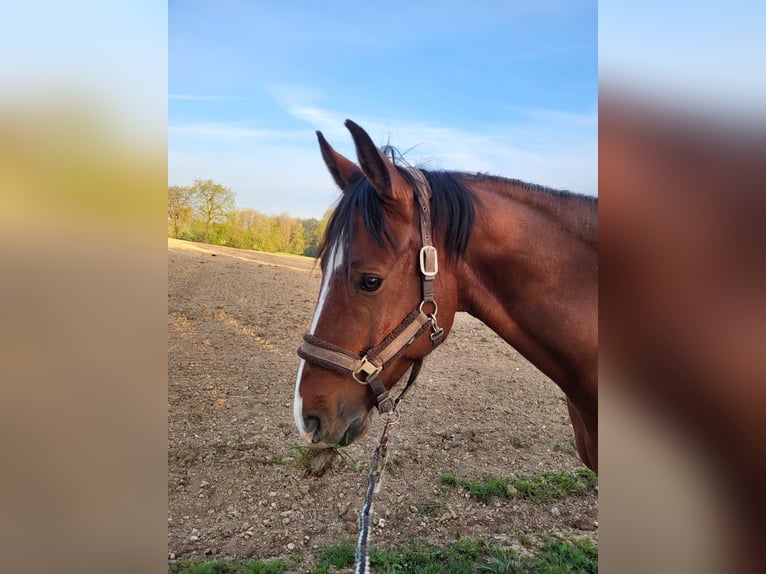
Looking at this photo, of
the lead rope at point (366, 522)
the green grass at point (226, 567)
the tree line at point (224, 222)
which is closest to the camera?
the lead rope at point (366, 522)

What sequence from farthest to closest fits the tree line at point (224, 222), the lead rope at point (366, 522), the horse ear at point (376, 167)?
the tree line at point (224, 222)
the horse ear at point (376, 167)
the lead rope at point (366, 522)

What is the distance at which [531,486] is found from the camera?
10.5 ft

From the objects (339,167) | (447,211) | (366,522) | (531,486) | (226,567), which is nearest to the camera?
(366,522)

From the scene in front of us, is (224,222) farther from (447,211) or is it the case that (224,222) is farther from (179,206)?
(447,211)

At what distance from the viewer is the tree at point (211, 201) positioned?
4.21 m

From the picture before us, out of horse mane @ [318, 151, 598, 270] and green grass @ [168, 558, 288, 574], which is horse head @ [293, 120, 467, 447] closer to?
horse mane @ [318, 151, 598, 270]

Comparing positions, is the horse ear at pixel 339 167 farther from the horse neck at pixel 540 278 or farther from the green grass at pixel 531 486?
the green grass at pixel 531 486

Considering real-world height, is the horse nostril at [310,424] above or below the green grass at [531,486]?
above

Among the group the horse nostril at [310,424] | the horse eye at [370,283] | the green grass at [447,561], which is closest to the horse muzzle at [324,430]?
the horse nostril at [310,424]

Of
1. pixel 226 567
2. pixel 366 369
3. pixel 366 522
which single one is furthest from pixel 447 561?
pixel 366 369

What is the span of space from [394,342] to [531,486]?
262cm

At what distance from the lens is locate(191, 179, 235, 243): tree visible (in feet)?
13.8

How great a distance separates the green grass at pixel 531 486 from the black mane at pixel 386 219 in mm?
2480

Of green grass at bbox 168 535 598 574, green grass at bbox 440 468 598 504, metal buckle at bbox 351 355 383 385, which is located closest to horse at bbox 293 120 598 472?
metal buckle at bbox 351 355 383 385
